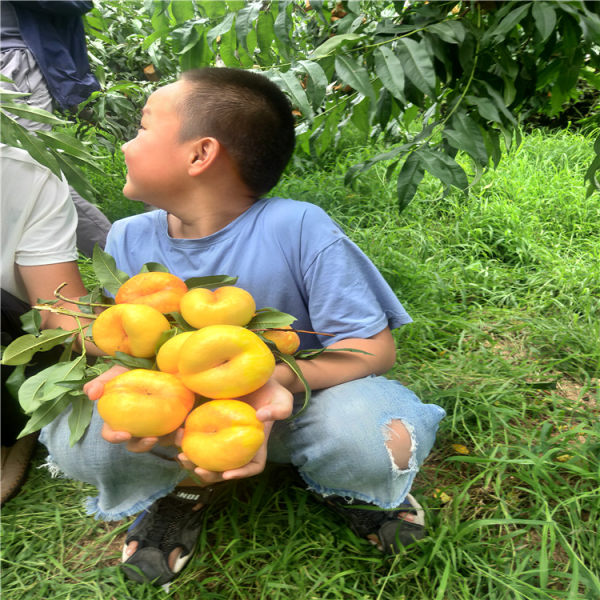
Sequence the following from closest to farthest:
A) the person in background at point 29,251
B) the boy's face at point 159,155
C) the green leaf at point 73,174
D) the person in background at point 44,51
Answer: the boy's face at point 159,155 < the green leaf at point 73,174 < the person in background at point 29,251 < the person in background at point 44,51

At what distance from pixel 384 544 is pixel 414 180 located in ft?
2.61

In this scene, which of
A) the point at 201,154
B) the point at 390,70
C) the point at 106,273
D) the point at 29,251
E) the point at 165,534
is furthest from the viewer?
the point at 29,251

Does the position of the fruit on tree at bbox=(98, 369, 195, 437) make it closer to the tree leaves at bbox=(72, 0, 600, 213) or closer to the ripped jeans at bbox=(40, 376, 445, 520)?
the ripped jeans at bbox=(40, 376, 445, 520)

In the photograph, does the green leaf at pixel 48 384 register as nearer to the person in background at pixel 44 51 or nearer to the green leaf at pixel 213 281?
the green leaf at pixel 213 281

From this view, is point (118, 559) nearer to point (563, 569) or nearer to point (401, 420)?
point (401, 420)

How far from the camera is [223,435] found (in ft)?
2.61

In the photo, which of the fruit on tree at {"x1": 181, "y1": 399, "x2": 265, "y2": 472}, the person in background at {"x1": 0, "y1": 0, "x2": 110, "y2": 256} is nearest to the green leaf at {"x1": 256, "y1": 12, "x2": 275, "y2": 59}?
the fruit on tree at {"x1": 181, "y1": 399, "x2": 265, "y2": 472}

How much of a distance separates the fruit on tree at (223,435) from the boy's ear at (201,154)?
537 mm

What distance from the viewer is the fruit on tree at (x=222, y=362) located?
785 mm

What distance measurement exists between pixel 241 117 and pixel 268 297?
40 centimetres

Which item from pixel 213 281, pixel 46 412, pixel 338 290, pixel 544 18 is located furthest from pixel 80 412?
pixel 544 18

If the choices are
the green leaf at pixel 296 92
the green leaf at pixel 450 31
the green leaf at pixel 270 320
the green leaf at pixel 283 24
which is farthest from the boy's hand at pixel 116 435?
the green leaf at pixel 450 31

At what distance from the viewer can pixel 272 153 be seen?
1182 mm

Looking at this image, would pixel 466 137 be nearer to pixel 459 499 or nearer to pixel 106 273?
pixel 106 273
